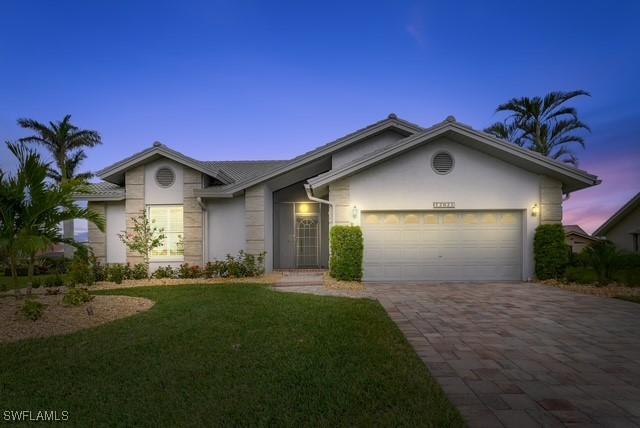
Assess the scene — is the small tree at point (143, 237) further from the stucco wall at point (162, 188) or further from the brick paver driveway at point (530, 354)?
the brick paver driveway at point (530, 354)

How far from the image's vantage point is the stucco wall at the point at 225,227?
12.5 meters

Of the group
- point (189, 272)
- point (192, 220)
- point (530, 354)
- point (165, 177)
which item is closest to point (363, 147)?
point (192, 220)

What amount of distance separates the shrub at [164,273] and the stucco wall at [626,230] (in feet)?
67.2

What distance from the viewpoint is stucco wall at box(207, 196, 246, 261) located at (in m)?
12.5

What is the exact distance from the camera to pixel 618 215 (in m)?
15.7

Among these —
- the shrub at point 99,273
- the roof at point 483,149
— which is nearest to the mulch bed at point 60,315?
the shrub at point 99,273

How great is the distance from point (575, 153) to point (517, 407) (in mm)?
19299

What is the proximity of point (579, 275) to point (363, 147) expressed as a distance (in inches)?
325

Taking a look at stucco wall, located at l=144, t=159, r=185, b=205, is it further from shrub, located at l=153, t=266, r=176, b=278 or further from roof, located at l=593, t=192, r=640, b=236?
roof, located at l=593, t=192, r=640, b=236

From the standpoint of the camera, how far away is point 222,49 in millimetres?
14852

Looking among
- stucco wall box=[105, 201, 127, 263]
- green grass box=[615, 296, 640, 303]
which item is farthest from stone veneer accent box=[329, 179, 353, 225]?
stucco wall box=[105, 201, 127, 263]

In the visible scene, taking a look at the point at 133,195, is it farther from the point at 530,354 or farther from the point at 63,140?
the point at 63,140

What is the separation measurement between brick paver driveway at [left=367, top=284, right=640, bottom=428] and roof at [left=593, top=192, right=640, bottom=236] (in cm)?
993

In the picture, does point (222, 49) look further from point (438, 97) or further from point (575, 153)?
point (575, 153)
